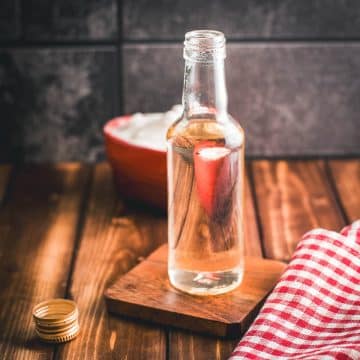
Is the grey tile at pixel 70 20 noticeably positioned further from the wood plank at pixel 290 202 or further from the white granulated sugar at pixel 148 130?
the wood plank at pixel 290 202

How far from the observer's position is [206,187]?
97 cm

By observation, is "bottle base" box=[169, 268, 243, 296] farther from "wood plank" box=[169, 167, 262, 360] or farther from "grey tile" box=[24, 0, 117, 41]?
"grey tile" box=[24, 0, 117, 41]

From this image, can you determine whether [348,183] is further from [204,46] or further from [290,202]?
[204,46]

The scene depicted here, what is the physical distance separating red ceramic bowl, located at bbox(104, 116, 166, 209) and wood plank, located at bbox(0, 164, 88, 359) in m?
0.09

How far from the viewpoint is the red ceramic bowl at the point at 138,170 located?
1283 mm

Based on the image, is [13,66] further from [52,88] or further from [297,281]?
[297,281]

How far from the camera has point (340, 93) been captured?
1617 millimetres

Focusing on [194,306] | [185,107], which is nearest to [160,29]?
[185,107]

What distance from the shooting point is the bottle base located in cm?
100

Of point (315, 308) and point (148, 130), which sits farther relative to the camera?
point (148, 130)

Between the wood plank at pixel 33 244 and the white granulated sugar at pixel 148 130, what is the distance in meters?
0.14

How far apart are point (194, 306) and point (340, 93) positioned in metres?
0.77

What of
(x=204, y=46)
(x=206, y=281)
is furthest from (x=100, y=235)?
(x=204, y=46)

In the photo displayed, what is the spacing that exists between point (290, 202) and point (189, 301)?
0.45 m
